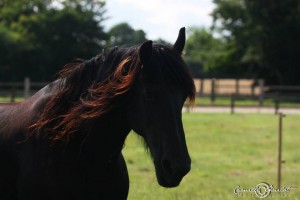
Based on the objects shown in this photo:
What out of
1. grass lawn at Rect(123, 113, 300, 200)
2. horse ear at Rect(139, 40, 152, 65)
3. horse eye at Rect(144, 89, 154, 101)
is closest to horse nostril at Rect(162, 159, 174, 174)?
horse eye at Rect(144, 89, 154, 101)

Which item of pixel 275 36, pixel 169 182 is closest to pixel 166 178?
pixel 169 182

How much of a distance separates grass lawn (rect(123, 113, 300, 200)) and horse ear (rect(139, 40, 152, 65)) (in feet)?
4.82

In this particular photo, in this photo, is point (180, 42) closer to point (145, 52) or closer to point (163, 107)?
point (145, 52)

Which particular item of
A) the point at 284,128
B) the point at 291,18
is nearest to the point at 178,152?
the point at 284,128

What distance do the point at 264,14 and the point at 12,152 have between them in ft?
132

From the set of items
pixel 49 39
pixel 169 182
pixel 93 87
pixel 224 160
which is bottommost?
pixel 224 160

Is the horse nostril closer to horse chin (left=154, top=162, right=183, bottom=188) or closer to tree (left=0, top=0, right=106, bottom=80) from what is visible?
horse chin (left=154, top=162, right=183, bottom=188)

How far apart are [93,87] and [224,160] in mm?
9370

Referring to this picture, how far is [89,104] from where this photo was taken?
301cm

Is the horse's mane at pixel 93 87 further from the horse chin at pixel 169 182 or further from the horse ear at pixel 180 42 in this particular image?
the horse chin at pixel 169 182

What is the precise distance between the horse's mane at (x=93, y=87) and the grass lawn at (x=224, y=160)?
1.09m

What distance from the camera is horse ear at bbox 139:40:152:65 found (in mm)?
2773

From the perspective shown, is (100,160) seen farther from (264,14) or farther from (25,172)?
(264,14)

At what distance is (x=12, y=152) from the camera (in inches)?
129
